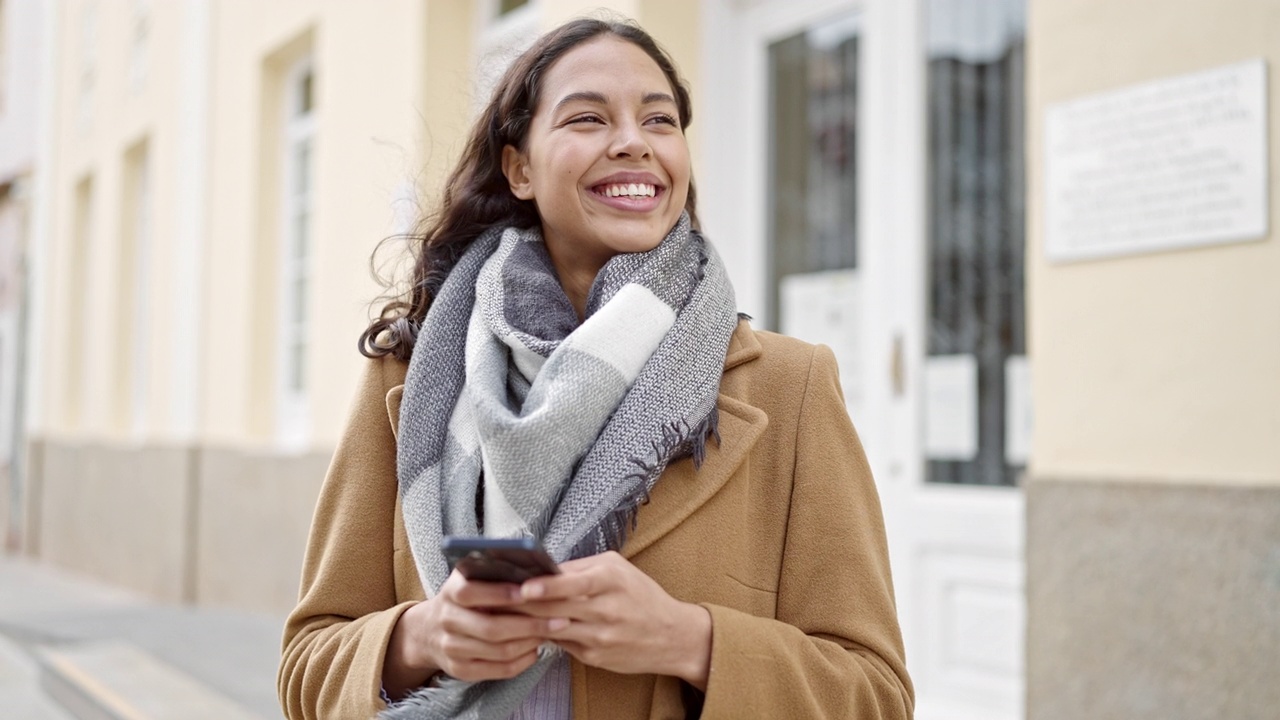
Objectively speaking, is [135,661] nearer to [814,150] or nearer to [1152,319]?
[814,150]

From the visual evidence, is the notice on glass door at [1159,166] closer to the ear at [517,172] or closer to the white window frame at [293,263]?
the ear at [517,172]

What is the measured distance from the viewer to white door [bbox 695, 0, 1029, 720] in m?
4.20

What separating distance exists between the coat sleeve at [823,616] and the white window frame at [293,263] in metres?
6.79

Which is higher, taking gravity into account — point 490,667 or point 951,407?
point 951,407

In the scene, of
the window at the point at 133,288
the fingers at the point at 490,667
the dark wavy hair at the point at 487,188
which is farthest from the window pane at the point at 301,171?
the fingers at the point at 490,667

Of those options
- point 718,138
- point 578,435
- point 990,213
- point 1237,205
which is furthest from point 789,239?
point 578,435

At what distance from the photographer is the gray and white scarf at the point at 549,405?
160cm

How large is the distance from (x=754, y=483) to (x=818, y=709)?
0.33 metres

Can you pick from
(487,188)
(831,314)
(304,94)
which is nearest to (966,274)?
(831,314)

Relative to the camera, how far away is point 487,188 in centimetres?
209

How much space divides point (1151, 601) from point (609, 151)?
2.24m

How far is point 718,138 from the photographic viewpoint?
5.18 meters

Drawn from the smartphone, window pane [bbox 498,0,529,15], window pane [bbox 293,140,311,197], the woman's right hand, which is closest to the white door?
window pane [bbox 498,0,529,15]

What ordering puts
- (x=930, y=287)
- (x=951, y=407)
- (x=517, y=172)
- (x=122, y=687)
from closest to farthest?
(x=517, y=172), (x=951, y=407), (x=930, y=287), (x=122, y=687)
